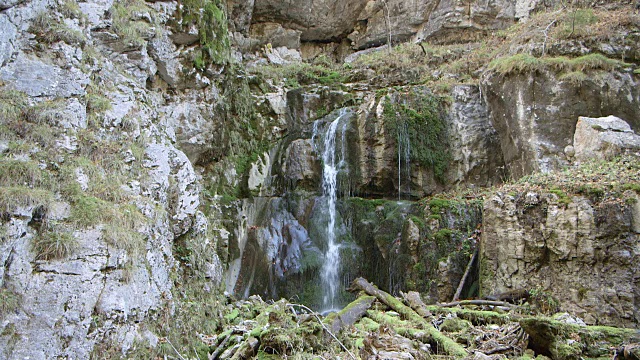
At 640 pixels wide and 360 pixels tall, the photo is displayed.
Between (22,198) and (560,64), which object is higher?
(560,64)

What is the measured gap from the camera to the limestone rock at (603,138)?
336 inches

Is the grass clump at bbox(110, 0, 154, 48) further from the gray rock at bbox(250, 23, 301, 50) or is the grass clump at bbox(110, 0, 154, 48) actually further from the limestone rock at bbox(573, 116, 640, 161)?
the limestone rock at bbox(573, 116, 640, 161)

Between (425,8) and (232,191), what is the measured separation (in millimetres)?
12700

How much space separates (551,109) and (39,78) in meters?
10.7

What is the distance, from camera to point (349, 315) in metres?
5.96

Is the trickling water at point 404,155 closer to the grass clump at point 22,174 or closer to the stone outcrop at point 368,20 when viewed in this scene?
the stone outcrop at point 368,20

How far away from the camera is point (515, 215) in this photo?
25.9ft

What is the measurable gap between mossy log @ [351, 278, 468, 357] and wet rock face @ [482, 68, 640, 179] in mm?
5651

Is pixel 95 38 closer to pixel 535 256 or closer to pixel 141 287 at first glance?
pixel 141 287

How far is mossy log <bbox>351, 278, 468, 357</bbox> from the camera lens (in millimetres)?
4640

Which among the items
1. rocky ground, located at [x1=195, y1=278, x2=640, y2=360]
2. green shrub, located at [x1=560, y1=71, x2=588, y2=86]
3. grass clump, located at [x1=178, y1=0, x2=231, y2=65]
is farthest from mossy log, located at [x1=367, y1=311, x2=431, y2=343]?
green shrub, located at [x1=560, y1=71, x2=588, y2=86]

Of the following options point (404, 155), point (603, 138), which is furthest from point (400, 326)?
point (404, 155)

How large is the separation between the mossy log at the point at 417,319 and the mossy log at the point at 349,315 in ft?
0.76

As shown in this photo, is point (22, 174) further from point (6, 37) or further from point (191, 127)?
point (191, 127)
